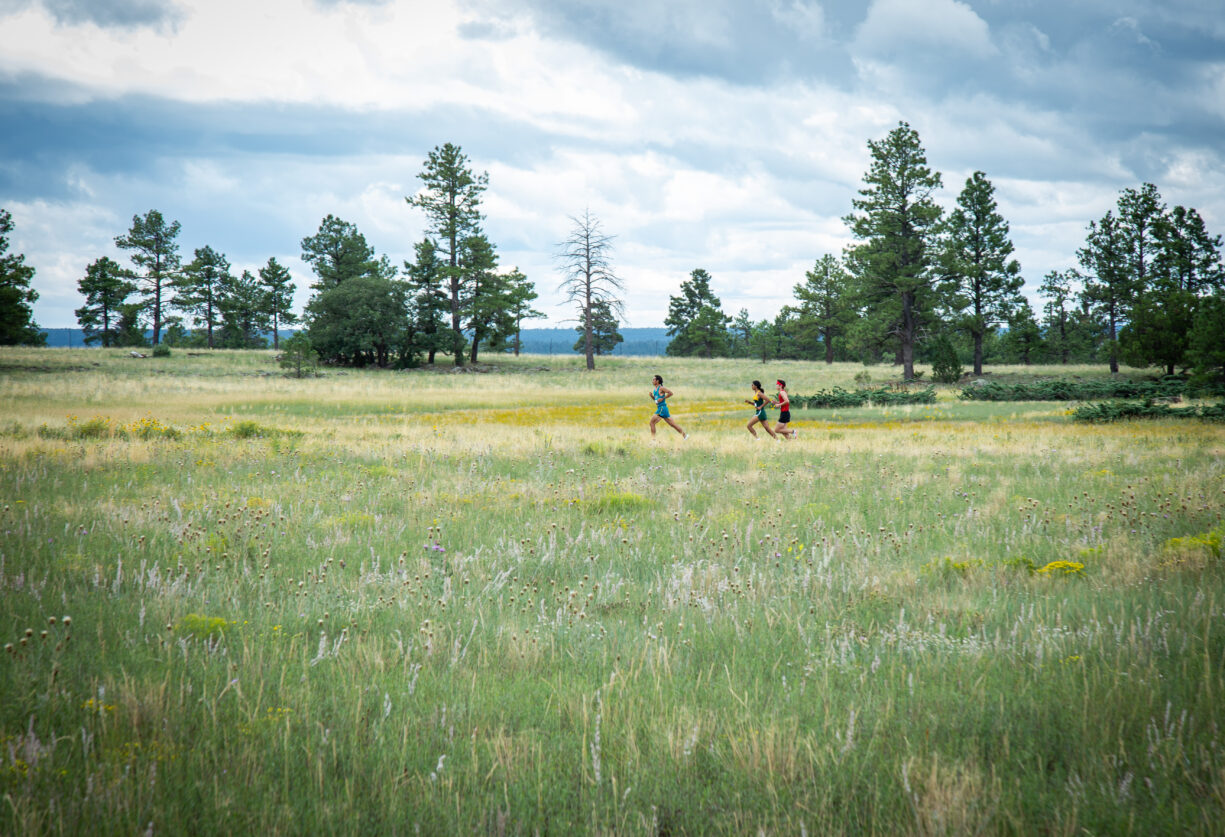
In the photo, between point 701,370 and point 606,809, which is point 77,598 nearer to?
point 606,809

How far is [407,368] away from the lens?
6444 centimetres

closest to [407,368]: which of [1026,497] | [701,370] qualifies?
[701,370]

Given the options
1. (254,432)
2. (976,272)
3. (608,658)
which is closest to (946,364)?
(976,272)

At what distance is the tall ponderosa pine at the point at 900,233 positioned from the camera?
48.4 meters

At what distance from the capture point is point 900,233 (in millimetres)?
50188

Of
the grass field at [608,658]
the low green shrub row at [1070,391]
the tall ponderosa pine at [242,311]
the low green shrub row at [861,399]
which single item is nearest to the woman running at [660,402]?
the grass field at [608,658]

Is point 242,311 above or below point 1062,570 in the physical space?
above

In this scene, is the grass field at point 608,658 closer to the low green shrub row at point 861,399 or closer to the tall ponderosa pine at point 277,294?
the low green shrub row at point 861,399

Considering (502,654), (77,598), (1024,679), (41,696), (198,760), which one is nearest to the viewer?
(198,760)

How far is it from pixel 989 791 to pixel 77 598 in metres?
5.68

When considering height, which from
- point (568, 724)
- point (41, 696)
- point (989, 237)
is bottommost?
point (568, 724)

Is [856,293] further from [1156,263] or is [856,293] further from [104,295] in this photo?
[104,295]

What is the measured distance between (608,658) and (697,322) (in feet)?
352

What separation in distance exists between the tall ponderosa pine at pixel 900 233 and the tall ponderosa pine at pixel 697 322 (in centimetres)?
5794
